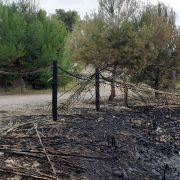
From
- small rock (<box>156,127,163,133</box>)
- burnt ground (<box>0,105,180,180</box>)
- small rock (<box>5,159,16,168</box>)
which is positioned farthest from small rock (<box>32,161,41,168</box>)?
small rock (<box>156,127,163,133</box>)

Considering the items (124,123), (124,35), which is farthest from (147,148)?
(124,35)

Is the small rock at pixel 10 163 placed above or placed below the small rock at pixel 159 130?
below

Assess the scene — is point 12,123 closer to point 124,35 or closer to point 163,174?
point 163,174

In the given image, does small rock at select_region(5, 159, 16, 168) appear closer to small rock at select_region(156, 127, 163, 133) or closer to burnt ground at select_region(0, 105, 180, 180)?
burnt ground at select_region(0, 105, 180, 180)

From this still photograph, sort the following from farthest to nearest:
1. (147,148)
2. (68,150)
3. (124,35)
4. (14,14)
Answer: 1. (14,14)
2. (124,35)
3. (147,148)
4. (68,150)

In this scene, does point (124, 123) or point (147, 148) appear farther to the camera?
point (124, 123)

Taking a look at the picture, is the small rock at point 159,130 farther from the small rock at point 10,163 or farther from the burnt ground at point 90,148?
the small rock at point 10,163

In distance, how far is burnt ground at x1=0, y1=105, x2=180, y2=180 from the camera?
8320mm

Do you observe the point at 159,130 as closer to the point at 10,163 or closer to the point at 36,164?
the point at 36,164

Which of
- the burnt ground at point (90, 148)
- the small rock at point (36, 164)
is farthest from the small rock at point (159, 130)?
the small rock at point (36, 164)

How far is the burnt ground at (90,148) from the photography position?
27.3 ft

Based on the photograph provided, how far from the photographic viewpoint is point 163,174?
871cm

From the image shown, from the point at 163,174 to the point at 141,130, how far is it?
11.7 ft

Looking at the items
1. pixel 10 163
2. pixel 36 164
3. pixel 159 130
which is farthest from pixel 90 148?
pixel 159 130
